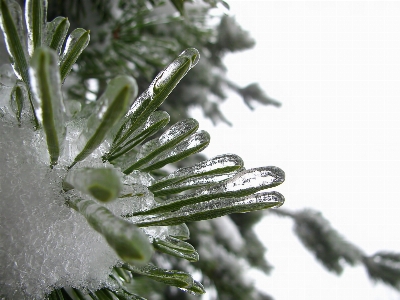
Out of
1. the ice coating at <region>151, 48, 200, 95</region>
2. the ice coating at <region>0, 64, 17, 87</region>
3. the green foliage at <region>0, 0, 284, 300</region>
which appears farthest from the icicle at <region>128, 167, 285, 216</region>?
the ice coating at <region>0, 64, 17, 87</region>

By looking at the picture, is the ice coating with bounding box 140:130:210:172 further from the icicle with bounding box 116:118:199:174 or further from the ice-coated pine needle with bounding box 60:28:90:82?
the ice-coated pine needle with bounding box 60:28:90:82

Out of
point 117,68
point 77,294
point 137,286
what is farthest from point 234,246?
point 77,294

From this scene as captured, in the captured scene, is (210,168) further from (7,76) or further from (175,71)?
(7,76)

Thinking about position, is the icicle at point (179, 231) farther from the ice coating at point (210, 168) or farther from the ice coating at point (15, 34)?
the ice coating at point (15, 34)

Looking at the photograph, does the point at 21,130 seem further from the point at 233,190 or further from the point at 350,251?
the point at 350,251

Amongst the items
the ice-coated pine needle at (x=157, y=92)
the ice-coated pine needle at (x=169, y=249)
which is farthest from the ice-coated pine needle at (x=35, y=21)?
the ice-coated pine needle at (x=169, y=249)

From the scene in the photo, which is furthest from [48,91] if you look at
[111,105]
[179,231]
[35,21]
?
[179,231]

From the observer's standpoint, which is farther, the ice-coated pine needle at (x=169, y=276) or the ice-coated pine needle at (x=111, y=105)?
the ice-coated pine needle at (x=169, y=276)
